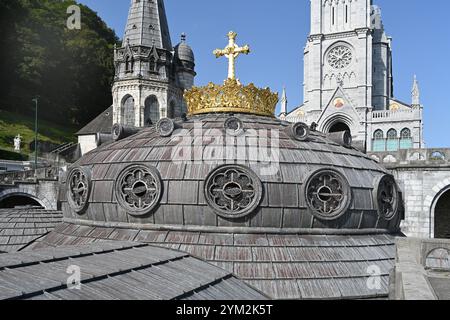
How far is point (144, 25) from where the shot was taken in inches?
2195

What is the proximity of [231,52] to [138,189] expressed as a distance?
20.7ft

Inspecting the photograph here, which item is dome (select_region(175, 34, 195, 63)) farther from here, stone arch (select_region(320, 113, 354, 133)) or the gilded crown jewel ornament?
the gilded crown jewel ornament

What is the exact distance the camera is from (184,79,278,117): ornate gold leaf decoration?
49.1 ft

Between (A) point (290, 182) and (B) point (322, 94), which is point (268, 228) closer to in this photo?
(A) point (290, 182)

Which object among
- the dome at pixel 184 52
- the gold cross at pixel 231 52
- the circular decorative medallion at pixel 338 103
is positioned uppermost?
the dome at pixel 184 52

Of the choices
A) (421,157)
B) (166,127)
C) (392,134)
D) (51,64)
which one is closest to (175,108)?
(51,64)

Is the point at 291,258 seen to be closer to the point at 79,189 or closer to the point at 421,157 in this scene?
the point at 79,189

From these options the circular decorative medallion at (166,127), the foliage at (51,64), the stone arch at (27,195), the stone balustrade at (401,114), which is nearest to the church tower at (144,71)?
the stone arch at (27,195)

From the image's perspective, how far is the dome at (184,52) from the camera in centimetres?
6134

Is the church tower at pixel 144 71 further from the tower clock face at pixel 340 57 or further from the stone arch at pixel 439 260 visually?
the stone arch at pixel 439 260

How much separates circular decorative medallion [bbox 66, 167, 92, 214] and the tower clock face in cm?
6628

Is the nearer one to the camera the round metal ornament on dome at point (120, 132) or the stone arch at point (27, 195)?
the round metal ornament on dome at point (120, 132)

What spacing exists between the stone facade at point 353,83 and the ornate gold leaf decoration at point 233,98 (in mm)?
54733

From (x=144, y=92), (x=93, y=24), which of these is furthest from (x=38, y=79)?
(x=144, y=92)
